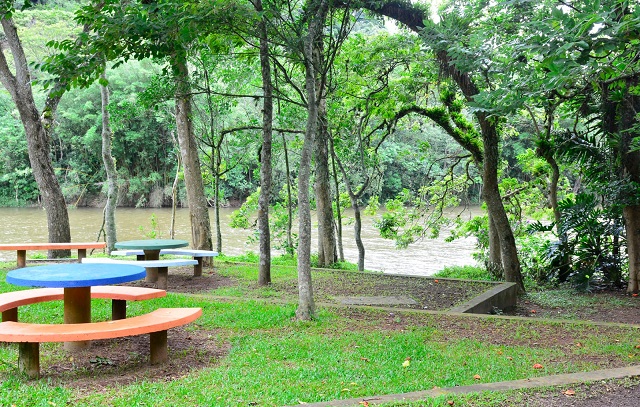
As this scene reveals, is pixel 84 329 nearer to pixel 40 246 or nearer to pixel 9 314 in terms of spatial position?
pixel 9 314

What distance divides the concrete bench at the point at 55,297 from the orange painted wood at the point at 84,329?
86cm

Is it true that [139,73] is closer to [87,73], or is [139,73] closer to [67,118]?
[67,118]

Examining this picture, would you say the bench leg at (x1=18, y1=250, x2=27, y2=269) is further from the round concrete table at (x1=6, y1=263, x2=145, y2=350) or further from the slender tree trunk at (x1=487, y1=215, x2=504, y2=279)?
the slender tree trunk at (x1=487, y1=215, x2=504, y2=279)

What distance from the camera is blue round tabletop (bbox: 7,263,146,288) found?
177 inches

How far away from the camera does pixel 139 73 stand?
→ 124 ft

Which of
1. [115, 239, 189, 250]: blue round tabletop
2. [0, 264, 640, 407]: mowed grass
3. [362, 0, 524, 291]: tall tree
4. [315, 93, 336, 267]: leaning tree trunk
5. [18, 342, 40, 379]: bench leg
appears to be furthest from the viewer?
[315, 93, 336, 267]: leaning tree trunk

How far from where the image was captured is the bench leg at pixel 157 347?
478cm

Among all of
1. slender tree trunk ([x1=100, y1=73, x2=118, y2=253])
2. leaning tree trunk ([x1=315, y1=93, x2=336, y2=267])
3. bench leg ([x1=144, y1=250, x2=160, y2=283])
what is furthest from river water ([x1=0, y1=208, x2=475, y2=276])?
bench leg ([x1=144, y1=250, x2=160, y2=283])

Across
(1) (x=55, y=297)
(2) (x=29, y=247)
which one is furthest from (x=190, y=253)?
(1) (x=55, y=297)

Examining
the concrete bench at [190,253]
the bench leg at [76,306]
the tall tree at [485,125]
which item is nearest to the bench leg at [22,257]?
the concrete bench at [190,253]

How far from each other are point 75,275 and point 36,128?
29.0ft

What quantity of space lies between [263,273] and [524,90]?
16.4 feet

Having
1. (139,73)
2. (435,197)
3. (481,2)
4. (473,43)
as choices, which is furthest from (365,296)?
(139,73)

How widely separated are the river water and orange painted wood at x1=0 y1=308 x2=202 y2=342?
12.4 meters
